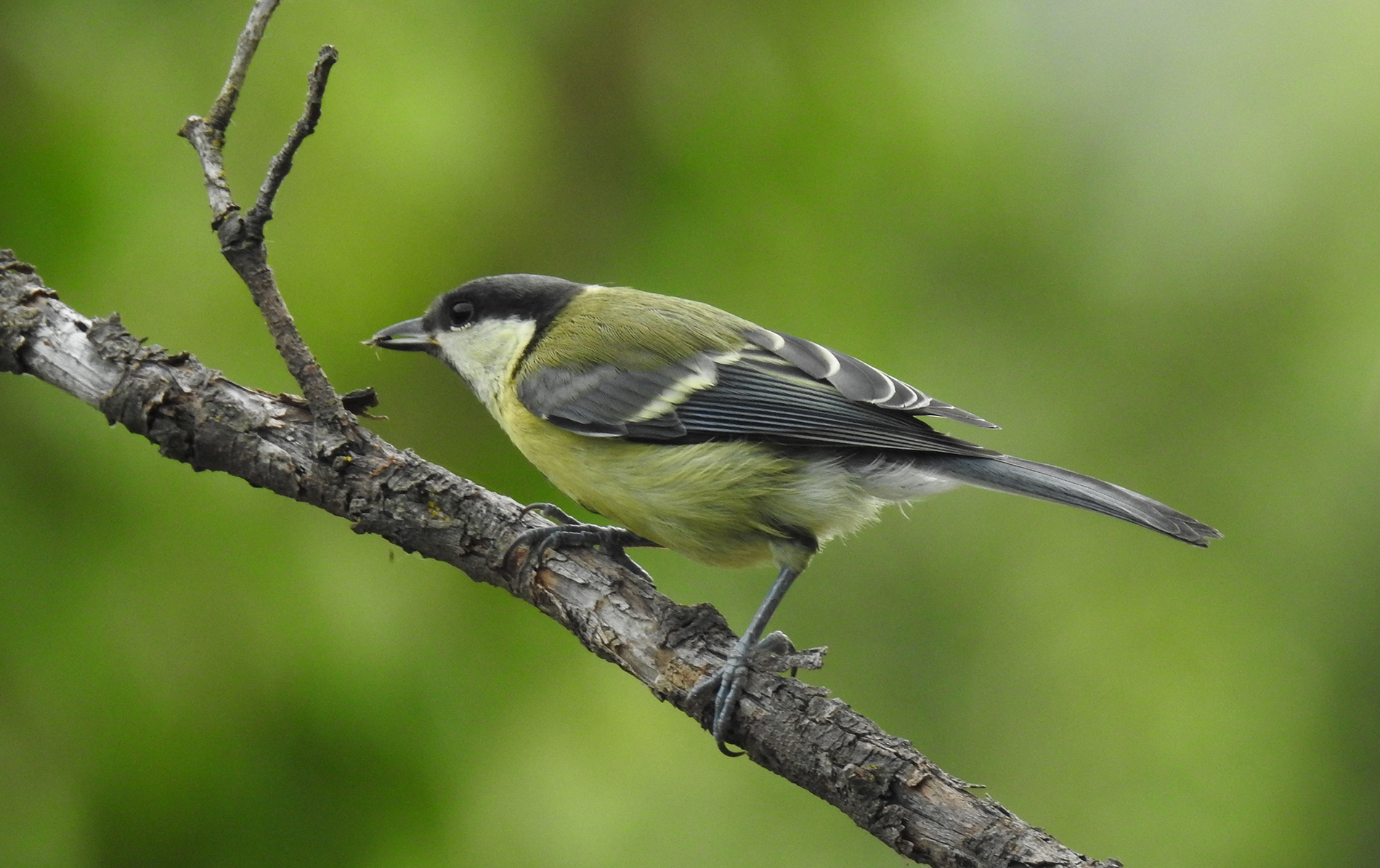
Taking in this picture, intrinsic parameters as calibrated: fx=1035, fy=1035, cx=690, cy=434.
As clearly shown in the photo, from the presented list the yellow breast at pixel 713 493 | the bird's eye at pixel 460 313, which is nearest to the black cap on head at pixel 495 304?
the bird's eye at pixel 460 313

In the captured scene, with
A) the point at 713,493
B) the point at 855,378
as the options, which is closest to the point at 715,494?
the point at 713,493

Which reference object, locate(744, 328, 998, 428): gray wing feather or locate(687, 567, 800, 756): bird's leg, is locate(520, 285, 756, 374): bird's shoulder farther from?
locate(687, 567, 800, 756): bird's leg

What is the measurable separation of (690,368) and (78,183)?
3.66ft

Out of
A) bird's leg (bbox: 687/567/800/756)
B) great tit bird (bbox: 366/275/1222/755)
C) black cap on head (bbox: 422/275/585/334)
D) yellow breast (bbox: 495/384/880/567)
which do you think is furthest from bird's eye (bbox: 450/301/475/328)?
bird's leg (bbox: 687/567/800/756)

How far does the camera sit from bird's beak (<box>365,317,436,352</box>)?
166 centimetres

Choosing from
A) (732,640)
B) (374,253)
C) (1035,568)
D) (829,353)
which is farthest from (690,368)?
(1035,568)

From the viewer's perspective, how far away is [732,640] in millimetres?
1257

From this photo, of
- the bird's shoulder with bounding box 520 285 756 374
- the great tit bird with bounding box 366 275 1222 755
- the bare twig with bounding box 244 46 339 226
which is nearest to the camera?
the bare twig with bounding box 244 46 339 226

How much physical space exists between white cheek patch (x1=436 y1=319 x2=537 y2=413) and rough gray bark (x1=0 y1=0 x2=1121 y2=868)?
1.13 feet

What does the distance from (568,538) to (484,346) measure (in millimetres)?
453

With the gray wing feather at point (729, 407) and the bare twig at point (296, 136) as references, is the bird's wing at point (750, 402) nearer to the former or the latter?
the gray wing feather at point (729, 407)

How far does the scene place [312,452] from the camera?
1.31m

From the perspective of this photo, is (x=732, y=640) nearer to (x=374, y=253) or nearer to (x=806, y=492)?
(x=806, y=492)

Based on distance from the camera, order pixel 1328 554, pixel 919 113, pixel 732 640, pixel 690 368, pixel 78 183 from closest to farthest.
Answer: pixel 732 640 < pixel 690 368 < pixel 78 183 < pixel 1328 554 < pixel 919 113
